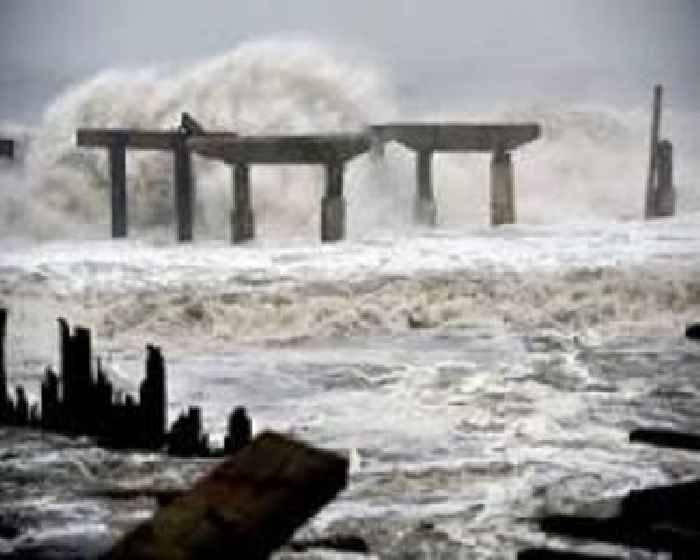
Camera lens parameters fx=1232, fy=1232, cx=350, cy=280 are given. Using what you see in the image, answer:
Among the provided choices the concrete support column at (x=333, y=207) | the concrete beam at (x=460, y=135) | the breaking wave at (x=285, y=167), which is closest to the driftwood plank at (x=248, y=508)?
the concrete support column at (x=333, y=207)

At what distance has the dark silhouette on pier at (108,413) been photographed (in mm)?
7047

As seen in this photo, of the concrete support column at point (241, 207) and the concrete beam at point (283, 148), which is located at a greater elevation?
the concrete beam at point (283, 148)

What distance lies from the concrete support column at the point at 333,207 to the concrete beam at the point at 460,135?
2.60 metres

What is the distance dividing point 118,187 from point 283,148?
3.43 metres

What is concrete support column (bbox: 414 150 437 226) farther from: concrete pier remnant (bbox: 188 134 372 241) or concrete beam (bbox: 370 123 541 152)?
concrete pier remnant (bbox: 188 134 372 241)

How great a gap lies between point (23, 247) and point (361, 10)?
105ft

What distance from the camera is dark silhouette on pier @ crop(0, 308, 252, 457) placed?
7047mm

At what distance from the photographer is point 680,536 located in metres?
4.43

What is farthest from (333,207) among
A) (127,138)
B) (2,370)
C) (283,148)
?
(2,370)

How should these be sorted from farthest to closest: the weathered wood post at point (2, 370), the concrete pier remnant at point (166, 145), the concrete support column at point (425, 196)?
the concrete support column at point (425, 196), the concrete pier remnant at point (166, 145), the weathered wood post at point (2, 370)

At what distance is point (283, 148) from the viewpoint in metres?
17.0

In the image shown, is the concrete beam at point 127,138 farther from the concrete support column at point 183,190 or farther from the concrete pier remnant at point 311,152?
the concrete pier remnant at point 311,152

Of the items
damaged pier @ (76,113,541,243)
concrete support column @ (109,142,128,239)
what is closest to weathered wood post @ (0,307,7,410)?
damaged pier @ (76,113,541,243)

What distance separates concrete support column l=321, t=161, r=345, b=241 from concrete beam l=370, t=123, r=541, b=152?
8.52ft
